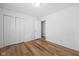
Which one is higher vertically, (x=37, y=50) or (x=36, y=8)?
(x=36, y=8)

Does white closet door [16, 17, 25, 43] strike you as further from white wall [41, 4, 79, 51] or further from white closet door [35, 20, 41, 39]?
white wall [41, 4, 79, 51]

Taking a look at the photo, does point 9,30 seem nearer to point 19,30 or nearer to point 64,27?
point 19,30

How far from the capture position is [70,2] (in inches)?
39.7

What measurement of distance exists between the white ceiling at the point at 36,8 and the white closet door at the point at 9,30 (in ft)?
0.74

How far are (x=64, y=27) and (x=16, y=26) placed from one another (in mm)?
1013

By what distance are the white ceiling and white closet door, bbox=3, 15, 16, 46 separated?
0.74 ft

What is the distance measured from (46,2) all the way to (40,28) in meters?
0.52

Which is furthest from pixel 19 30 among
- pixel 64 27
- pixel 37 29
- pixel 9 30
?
pixel 64 27

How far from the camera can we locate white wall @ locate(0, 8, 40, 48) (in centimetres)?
115

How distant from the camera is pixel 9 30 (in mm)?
1193

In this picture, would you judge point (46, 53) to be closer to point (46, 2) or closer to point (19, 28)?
point (19, 28)

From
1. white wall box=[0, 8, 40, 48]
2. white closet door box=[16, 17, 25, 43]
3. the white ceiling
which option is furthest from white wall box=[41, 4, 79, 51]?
white closet door box=[16, 17, 25, 43]

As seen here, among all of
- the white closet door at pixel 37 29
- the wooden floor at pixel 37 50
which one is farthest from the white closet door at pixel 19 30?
the white closet door at pixel 37 29

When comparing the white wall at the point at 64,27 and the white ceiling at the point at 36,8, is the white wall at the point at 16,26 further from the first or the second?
the white wall at the point at 64,27
